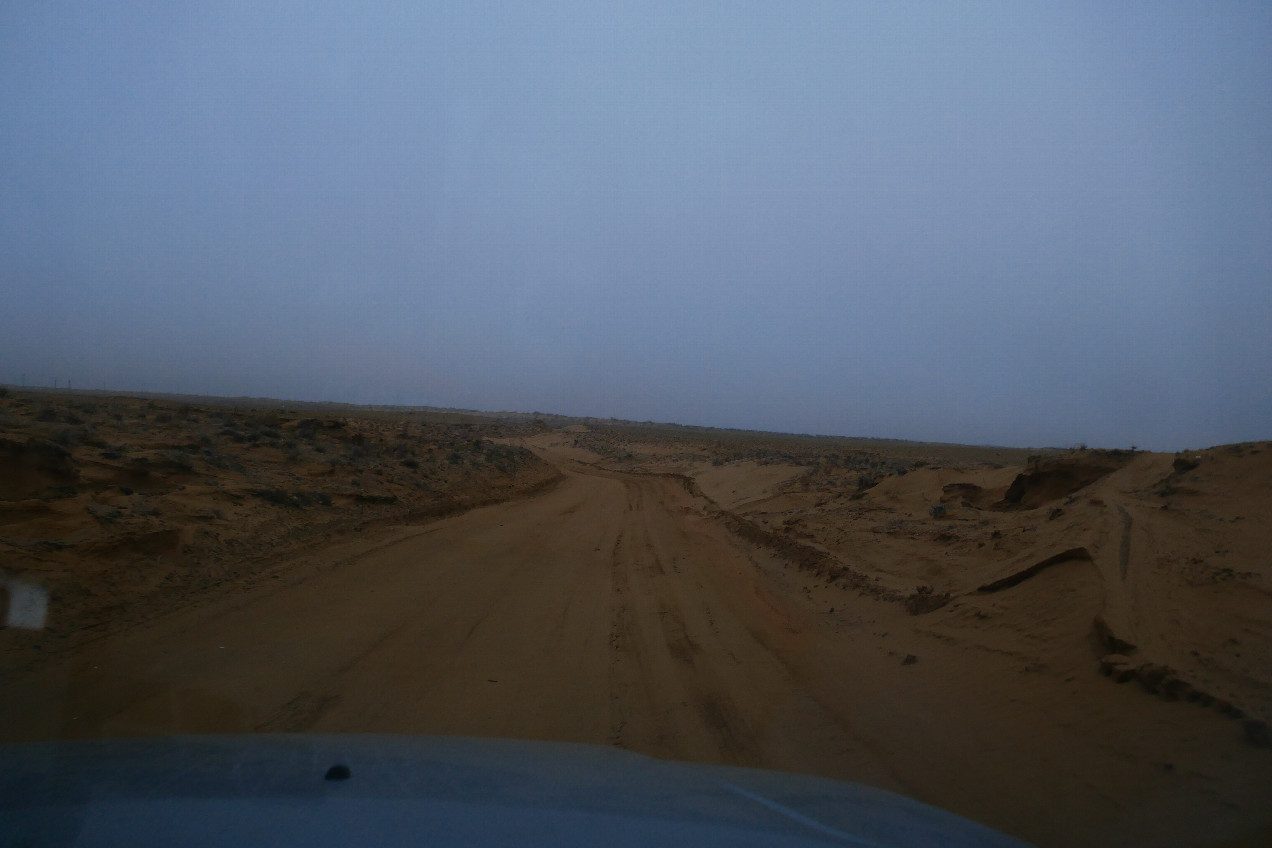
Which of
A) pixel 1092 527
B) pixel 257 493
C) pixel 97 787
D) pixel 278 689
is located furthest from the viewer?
pixel 257 493

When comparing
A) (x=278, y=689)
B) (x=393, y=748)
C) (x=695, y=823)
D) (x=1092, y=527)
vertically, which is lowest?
(x=278, y=689)

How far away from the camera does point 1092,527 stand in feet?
27.6

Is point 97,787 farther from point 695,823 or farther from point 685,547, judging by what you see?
point 685,547

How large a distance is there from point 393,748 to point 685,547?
10.4 metres

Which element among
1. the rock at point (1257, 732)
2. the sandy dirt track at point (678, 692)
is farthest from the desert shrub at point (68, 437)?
the rock at point (1257, 732)

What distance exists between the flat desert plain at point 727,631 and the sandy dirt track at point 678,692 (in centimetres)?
3

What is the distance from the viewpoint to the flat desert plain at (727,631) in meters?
4.91

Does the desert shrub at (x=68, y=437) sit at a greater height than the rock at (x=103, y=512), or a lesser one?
greater

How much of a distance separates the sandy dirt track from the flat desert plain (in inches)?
1.3

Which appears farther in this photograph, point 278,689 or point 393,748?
point 278,689

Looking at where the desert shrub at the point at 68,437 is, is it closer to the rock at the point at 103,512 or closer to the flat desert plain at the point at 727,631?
the flat desert plain at the point at 727,631

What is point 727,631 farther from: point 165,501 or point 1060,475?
point 165,501

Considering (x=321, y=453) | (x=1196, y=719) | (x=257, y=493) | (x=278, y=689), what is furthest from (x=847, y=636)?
(x=321, y=453)

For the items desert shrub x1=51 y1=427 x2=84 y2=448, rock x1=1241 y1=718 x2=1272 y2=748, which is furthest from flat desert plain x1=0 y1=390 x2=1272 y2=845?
desert shrub x1=51 y1=427 x2=84 y2=448
